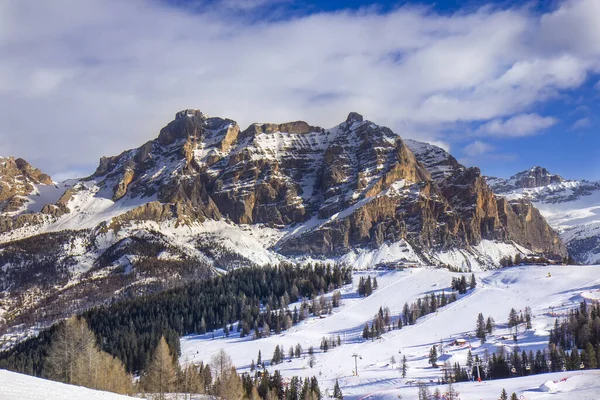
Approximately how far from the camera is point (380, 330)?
7121 inches

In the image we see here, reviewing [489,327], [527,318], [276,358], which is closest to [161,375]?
[276,358]

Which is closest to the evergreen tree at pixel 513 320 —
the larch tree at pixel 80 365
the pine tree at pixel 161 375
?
the pine tree at pixel 161 375

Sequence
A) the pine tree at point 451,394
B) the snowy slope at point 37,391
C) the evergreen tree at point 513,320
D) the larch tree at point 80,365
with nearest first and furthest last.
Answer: the snowy slope at point 37,391, the larch tree at point 80,365, the pine tree at point 451,394, the evergreen tree at point 513,320

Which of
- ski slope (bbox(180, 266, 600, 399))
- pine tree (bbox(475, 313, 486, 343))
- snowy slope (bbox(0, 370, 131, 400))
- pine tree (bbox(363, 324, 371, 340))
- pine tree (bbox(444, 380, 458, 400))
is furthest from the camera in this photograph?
pine tree (bbox(363, 324, 371, 340))

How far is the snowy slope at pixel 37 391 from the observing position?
42.9 metres

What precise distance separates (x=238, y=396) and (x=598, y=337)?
90098 millimetres

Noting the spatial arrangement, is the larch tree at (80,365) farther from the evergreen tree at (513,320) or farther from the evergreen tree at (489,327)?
the evergreen tree at (513,320)

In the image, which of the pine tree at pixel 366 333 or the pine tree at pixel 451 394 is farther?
the pine tree at pixel 366 333

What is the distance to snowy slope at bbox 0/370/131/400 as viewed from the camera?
4288 centimetres

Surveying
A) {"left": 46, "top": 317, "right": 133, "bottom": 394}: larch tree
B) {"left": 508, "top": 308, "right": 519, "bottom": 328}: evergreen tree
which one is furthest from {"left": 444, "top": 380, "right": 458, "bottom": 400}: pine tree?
{"left": 508, "top": 308, "right": 519, "bottom": 328}: evergreen tree

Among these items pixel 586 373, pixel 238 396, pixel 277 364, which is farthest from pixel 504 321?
pixel 238 396

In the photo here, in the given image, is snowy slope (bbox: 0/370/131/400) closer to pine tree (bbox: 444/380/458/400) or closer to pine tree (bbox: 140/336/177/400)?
pine tree (bbox: 140/336/177/400)

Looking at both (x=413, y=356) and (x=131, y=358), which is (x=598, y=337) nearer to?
(x=413, y=356)

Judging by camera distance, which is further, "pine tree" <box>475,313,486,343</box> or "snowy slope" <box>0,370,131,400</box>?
"pine tree" <box>475,313,486,343</box>
